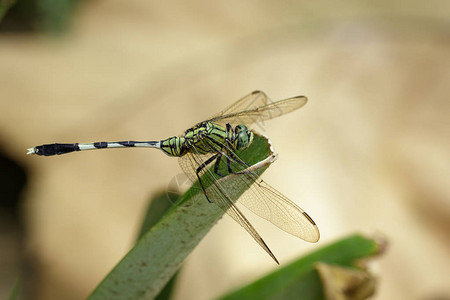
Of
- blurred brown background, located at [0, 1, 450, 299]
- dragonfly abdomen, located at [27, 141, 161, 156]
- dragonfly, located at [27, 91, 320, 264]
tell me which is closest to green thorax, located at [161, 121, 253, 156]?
dragonfly, located at [27, 91, 320, 264]

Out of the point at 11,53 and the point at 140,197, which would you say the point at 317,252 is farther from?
the point at 11,53

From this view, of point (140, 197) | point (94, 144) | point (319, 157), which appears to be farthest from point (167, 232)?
point (319, 157)

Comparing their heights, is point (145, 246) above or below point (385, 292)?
above

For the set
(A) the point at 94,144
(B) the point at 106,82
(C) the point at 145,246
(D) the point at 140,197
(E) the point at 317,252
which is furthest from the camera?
(B) the point at 106,82

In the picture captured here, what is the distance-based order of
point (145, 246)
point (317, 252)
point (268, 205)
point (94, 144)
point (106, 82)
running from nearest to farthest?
point (145, 246), point (317, 252), point (268, 205), point (94, 144), point (106, 82)

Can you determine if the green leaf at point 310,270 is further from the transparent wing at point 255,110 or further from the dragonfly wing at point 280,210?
the transparent wing at point 255,110

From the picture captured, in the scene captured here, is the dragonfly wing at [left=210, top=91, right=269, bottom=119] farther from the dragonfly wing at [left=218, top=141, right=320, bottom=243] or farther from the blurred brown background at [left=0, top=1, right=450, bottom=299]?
the dragonfly wing at [left=218, top=141, right=320, bottom=243]

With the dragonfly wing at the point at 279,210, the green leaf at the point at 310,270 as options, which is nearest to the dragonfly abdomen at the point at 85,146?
the dragonfly wing at the point at 279,210
